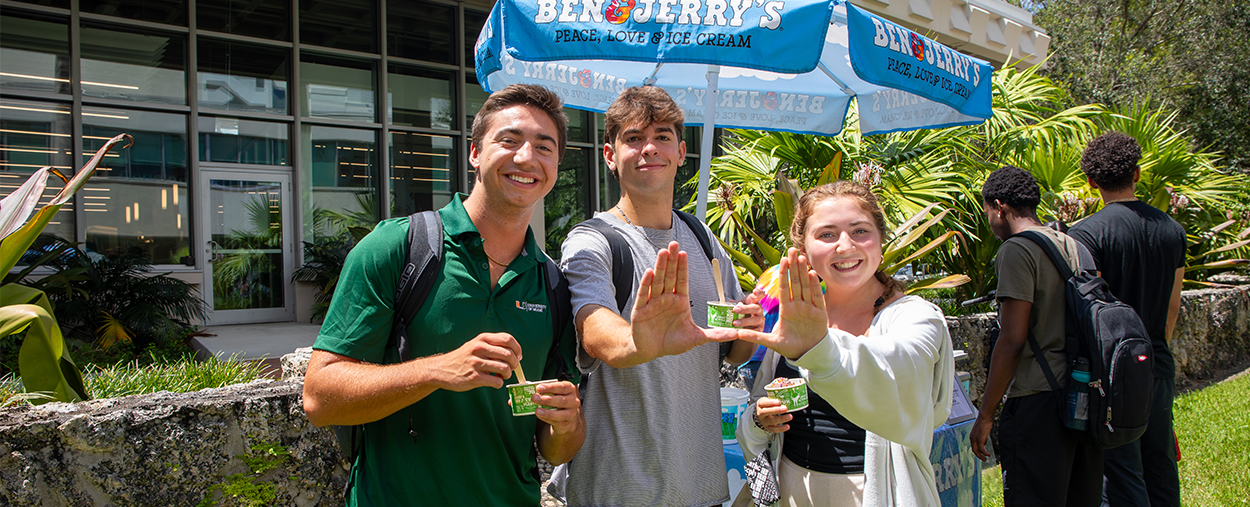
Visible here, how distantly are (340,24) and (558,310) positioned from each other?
9.65 metres

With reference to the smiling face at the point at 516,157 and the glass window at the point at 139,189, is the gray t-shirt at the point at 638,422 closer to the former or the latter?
the smiling face at the point at 516,157

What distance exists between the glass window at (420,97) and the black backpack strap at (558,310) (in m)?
9.37

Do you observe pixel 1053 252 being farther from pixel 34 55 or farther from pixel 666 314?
pixel 34 55

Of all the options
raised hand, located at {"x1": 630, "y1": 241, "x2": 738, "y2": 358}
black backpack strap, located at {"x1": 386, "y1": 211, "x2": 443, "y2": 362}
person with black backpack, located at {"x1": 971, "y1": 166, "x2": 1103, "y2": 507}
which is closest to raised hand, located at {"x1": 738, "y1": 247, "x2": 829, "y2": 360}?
raised hand, located at {"x1": 630, "y1": 241, "x2": 738, "y2": 358}

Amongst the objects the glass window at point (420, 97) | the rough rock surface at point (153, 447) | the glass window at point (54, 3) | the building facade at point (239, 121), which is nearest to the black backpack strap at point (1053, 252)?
the rough rock surface at point (153, 447)

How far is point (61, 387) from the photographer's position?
2.82 meters

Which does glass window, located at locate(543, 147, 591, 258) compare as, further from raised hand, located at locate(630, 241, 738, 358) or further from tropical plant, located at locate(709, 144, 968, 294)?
raised hand, located at locate(630, 241, 738, 358)

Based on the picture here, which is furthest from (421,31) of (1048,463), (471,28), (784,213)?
(1048,463)

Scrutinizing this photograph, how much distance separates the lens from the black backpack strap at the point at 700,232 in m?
2.38

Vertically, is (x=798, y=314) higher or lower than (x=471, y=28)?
lower

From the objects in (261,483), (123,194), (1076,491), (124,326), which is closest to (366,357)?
(261,483)

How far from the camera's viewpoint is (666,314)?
172 cm

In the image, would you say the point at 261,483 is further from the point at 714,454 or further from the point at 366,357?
the point at 714,454

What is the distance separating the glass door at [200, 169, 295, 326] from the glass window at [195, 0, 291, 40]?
190 cm
